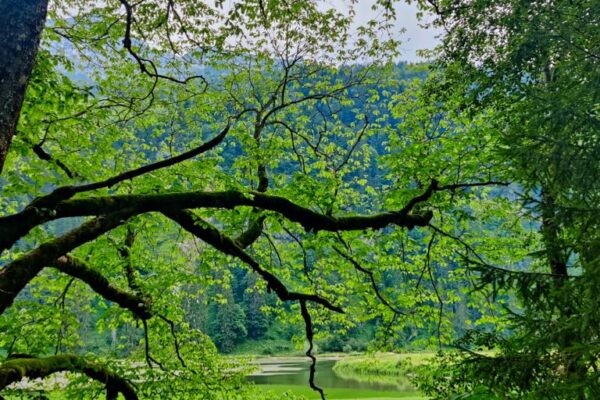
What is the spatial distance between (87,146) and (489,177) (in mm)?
6872

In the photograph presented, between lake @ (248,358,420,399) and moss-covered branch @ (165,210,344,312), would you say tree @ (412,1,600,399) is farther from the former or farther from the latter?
lake @ (248,358,420,399)

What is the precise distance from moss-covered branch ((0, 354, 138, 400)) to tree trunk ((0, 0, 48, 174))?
97.2 inches

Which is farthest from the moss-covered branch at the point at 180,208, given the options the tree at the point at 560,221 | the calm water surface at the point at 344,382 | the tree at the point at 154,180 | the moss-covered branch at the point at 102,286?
the calm water surface at the point at 344,382

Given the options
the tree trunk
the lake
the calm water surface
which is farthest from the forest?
the calm water surface

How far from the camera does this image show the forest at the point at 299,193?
4.12 meters

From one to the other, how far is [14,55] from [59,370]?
11.6ft

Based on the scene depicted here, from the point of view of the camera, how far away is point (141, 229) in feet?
25.5

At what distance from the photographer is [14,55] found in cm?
274

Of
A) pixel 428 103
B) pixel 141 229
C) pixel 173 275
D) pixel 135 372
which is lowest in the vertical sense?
pixel 135 372

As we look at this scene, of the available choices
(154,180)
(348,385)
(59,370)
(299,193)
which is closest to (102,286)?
(59,370)

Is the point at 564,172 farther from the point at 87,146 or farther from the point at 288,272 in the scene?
the point at 87,146

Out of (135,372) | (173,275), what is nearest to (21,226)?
(135,372)

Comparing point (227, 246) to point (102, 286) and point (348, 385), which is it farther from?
point (348, 385)

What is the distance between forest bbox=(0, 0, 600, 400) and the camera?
13.5 feet
